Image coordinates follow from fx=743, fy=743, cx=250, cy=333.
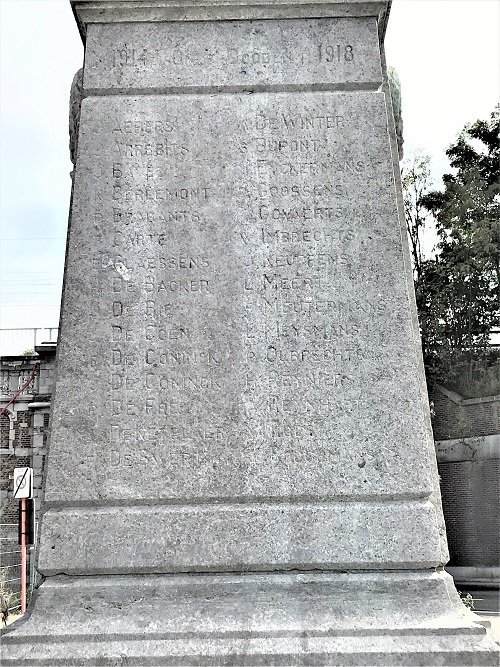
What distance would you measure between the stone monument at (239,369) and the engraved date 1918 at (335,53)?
0.05ft

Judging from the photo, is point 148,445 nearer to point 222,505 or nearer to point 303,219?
point 222,505

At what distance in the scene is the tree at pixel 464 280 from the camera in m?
23.4

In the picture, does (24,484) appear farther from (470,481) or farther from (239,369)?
(470,481)

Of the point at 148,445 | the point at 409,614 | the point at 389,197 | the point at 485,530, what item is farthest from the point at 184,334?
the point at 485,530

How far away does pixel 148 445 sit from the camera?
3234mm

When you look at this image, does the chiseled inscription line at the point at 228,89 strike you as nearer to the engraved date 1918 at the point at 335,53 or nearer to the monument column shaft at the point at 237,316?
the monument column shaft at the point at 237,316

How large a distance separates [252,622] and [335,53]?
271 cm

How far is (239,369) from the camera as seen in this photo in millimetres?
3330

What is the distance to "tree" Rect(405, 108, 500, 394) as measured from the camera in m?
23.4

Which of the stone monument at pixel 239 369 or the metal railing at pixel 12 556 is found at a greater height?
the stone monument at pixel 239 369

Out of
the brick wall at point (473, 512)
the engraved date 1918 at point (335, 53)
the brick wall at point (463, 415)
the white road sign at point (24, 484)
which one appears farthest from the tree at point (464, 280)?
the engraved date 1918 at point (335, 53)

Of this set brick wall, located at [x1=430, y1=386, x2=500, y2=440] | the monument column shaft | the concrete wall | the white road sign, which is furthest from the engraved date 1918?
brick wall, located at [x1=430, y1=386, x2=500, y2=440]

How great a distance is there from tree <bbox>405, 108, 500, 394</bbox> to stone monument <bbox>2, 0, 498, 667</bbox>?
20217 millimetres

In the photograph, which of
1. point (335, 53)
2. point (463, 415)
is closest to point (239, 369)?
point (335, 53)
